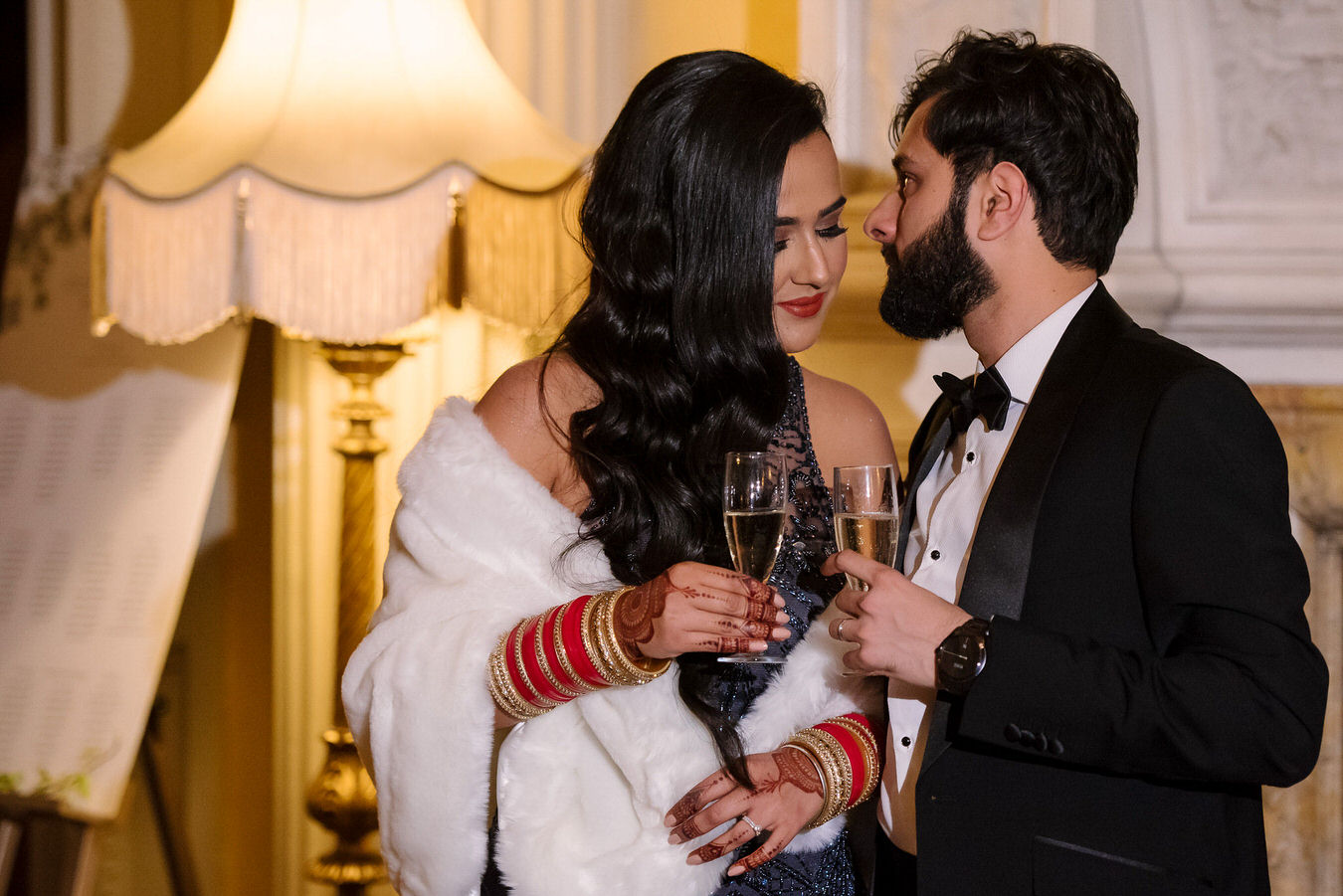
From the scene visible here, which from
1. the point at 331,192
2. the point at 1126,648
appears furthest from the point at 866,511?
the point at 331,192

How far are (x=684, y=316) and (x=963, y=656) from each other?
2.45 ft

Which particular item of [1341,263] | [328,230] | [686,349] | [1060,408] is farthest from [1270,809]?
[328,230]

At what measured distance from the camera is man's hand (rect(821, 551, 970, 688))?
1.42 meters

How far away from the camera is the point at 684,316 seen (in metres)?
1.88

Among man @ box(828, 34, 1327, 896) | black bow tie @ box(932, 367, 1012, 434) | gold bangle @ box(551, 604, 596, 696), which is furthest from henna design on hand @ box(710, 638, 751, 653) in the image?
black bow tie @ box(932, 367, 1012, 434)

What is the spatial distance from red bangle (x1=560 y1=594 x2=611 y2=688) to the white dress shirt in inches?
17.4

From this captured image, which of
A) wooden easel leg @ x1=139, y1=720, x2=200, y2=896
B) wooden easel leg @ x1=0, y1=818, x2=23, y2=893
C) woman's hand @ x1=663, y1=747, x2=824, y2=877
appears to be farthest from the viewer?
wooden easel leg @ x1=139, y1=720, x2=200, y2=896

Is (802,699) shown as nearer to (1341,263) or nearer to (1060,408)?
(1060,408)

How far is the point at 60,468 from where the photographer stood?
2.90m

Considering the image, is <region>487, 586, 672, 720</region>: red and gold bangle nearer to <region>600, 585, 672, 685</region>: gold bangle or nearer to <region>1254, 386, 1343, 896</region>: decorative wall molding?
<region>600, 585, 672, 685</region>: gold bangle

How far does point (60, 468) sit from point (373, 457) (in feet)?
3.08

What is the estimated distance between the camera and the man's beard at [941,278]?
1.68 metres

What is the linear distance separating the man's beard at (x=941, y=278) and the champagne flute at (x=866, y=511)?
360 mm

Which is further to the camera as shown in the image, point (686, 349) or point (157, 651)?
point (157, 651)
